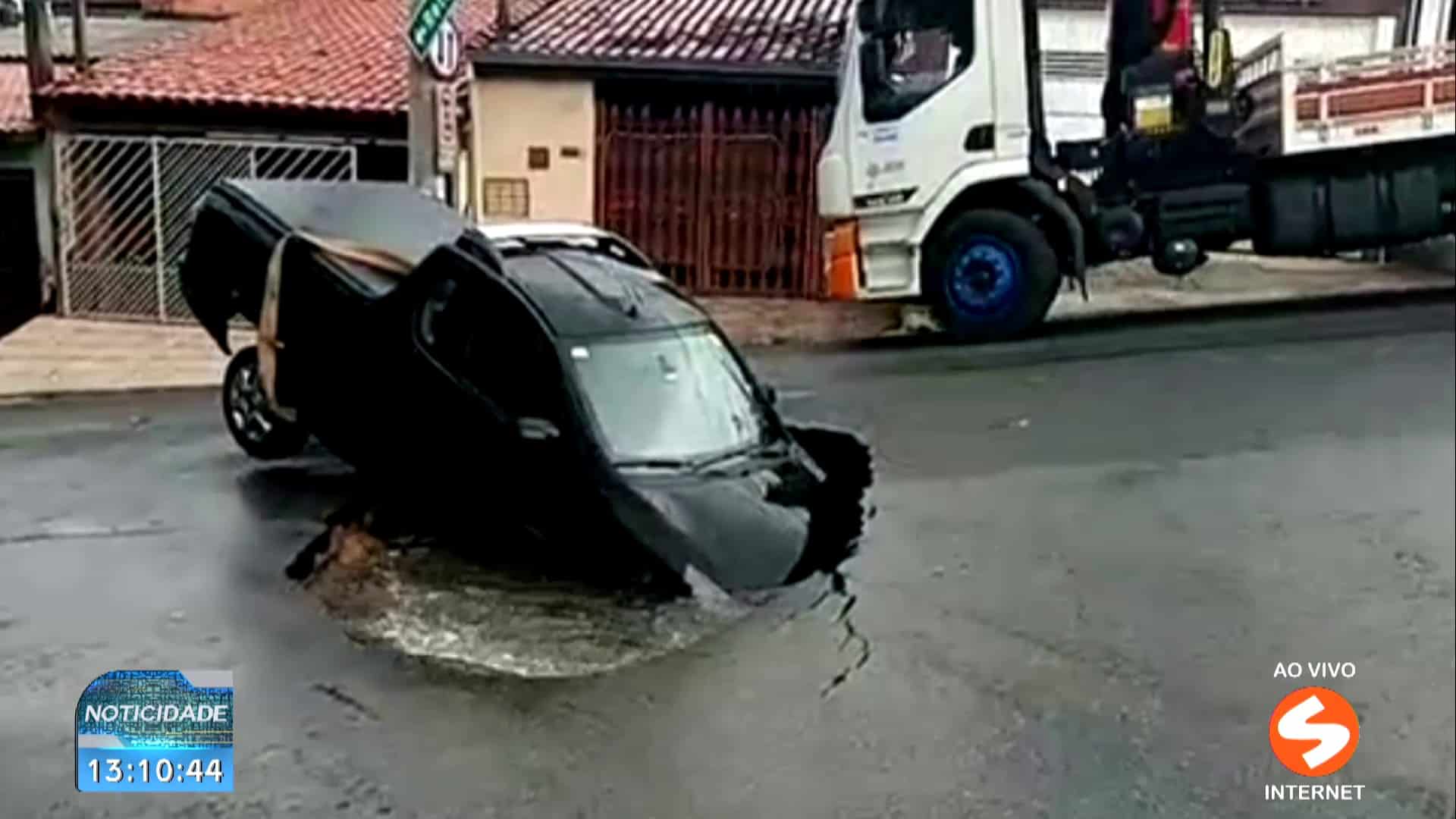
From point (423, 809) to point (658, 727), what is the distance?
0.75 ft

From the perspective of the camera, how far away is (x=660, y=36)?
1656mm

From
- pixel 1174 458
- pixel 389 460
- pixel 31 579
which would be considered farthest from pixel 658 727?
pixel 389 460

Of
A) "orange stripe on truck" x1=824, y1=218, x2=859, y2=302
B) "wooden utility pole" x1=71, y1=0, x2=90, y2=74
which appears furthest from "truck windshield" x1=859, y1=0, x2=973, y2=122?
"wooden utility pole" x1=71, y1=0, x2=90, y2=74

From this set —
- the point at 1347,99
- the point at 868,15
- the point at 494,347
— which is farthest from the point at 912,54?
the point at 494,347

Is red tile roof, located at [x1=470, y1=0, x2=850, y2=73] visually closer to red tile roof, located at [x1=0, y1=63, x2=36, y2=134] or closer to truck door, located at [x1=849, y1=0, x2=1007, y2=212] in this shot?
red tile roof, located at [x1=0, y1=63, x2=36, y2=134]

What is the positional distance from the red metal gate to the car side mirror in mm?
264

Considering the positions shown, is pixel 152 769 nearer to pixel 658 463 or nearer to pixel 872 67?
pixel 658 463

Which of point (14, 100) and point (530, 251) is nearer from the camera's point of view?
point (14, 100)

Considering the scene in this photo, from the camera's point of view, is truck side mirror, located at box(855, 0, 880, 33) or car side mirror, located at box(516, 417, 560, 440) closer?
car side mirror, located at box(516, 417, 560, 440)

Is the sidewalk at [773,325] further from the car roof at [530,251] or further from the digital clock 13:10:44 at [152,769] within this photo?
the digital clock 13:10:44 at [152,769]

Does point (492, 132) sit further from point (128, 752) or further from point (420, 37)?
point (128, 752)

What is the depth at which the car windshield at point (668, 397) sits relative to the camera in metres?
1.90

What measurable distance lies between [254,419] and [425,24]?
2.99ft

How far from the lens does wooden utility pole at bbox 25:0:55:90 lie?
1476 mm
